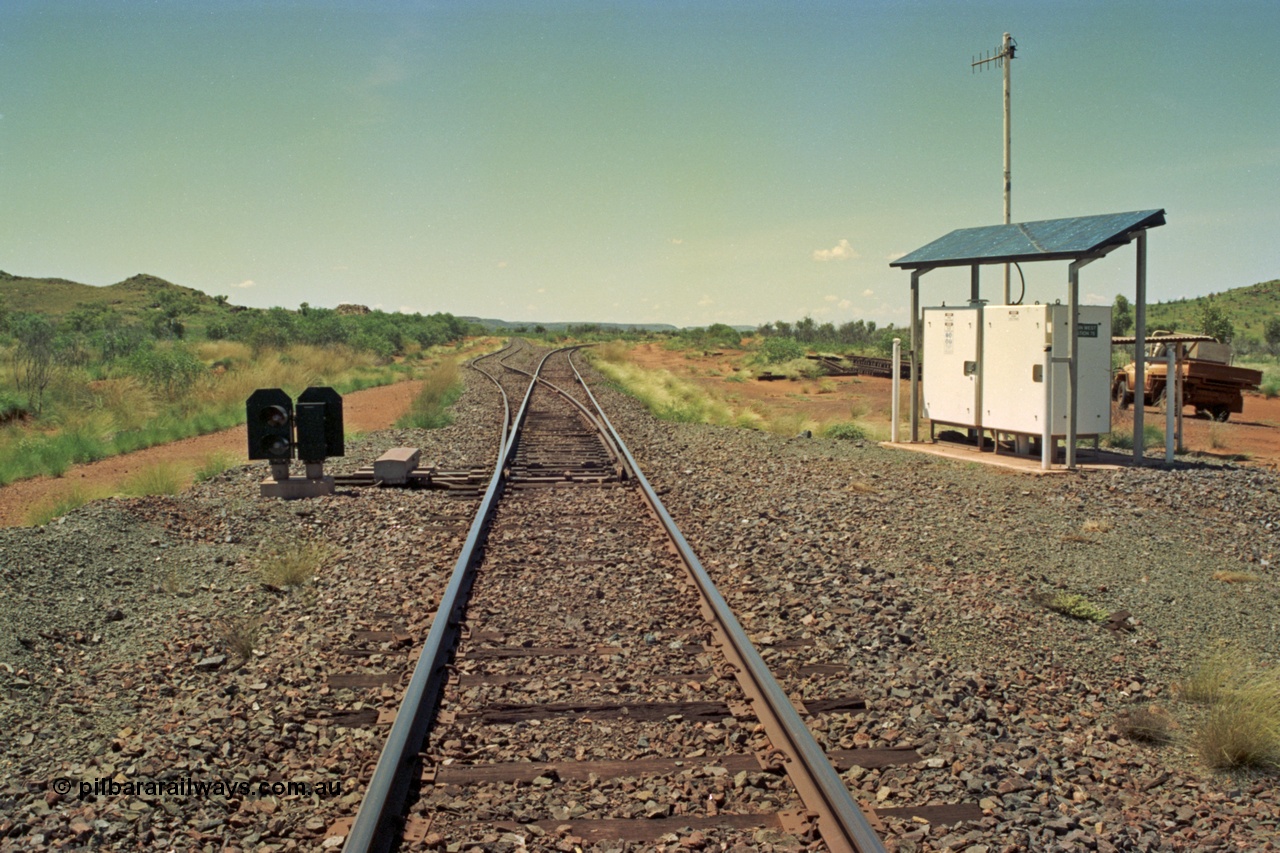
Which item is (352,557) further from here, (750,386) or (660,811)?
(750,386)

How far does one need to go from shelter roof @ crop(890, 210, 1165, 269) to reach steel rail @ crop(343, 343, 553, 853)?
9527mm

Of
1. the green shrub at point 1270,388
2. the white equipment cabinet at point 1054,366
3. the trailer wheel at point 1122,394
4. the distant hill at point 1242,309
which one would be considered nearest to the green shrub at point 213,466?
the white equipment cabinet at point 1054,366

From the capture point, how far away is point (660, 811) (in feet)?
12.9

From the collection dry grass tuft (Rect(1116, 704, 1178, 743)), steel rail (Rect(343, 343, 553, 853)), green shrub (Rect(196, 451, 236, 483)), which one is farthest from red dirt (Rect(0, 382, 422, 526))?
dry grass tuft (Rect(1116, 704, 1178, 743))

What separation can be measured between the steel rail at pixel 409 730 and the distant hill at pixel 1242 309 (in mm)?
76939

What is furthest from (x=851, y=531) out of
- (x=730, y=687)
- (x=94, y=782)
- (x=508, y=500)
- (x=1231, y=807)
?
(x=94, y=782)

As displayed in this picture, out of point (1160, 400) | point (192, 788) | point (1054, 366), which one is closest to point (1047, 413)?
point (1054, 366)

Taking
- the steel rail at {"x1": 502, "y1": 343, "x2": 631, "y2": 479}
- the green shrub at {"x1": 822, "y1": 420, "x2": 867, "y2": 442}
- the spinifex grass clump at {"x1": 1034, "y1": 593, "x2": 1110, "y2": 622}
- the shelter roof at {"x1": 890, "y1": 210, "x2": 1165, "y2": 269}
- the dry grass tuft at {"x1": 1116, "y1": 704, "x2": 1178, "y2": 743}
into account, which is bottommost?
the dry grass tuft at {"x1": 1116, "y1": 704, "x2": 1178, "y2": 743}

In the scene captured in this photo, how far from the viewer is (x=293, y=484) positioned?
Result: 1056 cm

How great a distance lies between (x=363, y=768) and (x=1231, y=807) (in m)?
3.79

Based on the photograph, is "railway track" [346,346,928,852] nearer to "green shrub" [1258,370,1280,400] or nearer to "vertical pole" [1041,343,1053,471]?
"vertical pole" [1041,343,1053,471]

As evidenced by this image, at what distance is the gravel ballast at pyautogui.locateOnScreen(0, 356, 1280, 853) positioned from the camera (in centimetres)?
409

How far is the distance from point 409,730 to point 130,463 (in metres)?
13.2

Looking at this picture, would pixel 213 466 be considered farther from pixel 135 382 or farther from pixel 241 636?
pixel 135 382
